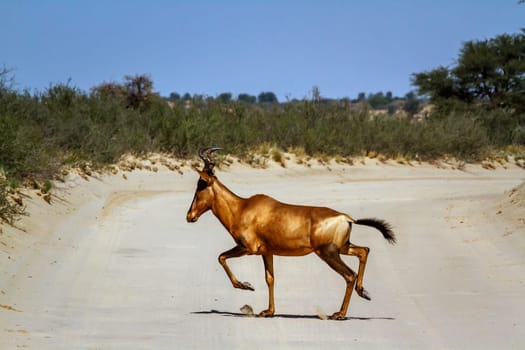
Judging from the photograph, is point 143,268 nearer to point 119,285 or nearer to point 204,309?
point 119,285

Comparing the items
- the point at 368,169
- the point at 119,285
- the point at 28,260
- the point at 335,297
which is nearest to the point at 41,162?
the point at 28,260

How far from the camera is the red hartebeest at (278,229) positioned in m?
10.8

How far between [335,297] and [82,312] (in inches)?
125

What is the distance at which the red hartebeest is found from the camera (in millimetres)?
10805

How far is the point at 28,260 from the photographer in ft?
46.8

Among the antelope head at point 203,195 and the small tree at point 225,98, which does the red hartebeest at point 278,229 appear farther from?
the small tree at point 225,98

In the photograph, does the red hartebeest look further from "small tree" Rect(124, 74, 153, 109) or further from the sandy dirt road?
"small tree" Rect(124, 74, 153, 109)

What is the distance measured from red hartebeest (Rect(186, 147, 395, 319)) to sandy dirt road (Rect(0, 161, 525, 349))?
0.55 meters

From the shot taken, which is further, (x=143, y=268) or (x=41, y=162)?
(x=41, y=162)

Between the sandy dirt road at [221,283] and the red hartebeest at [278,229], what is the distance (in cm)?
55

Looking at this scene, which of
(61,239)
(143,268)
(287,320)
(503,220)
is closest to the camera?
(287,320)

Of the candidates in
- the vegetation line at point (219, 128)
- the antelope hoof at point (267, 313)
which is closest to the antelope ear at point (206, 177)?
the antelope hoof at point (267, 313)

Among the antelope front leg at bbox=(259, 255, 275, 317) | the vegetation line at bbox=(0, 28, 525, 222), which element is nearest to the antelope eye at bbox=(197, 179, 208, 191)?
the antelope front leg at bbox=(259, 255, 275, 317)

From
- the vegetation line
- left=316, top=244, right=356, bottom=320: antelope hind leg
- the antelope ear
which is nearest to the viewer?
left=316, top=244, right=356, bottom=320: antelope hind leg
